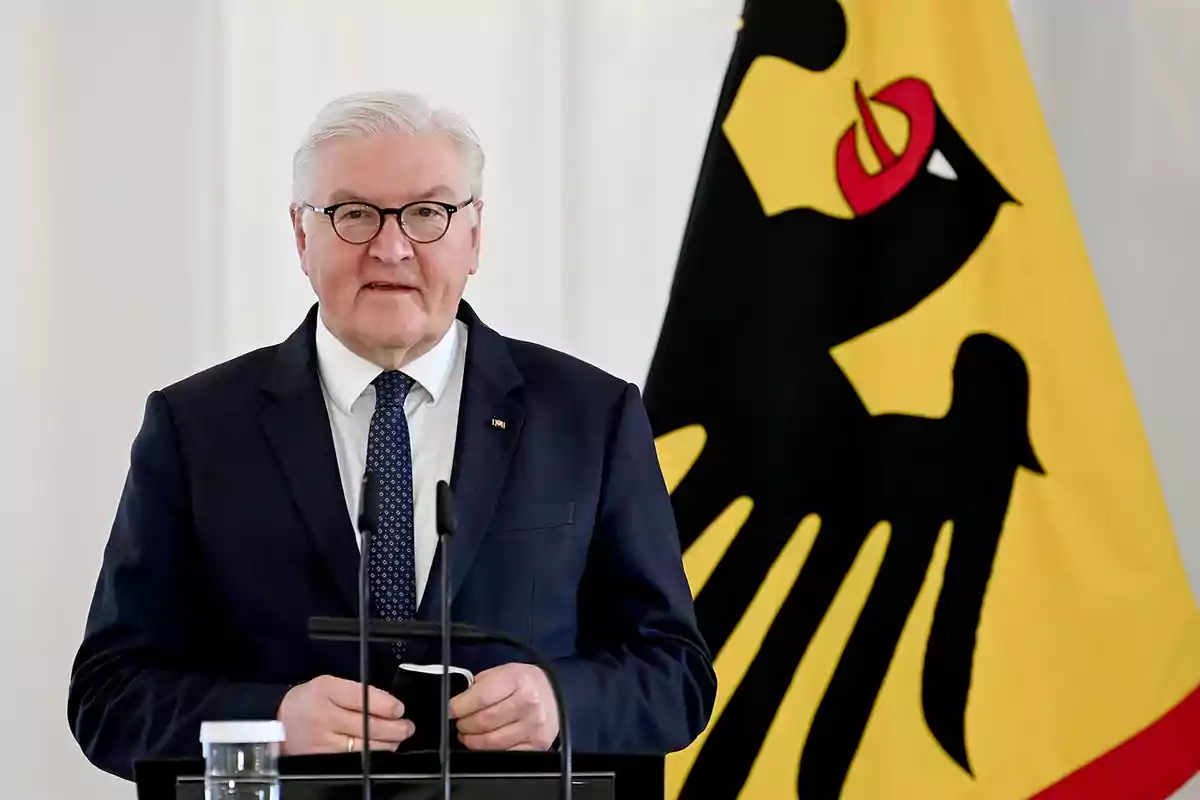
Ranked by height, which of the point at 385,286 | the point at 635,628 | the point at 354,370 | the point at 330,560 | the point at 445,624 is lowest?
the point at 635,628

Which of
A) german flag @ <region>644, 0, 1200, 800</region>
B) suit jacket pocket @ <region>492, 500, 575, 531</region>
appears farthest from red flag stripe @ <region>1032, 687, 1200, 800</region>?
suit jacket pocket @ <region>492, 500, 575, 531</region>

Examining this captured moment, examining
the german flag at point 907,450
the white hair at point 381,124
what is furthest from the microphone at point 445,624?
the german flag at point 907,450

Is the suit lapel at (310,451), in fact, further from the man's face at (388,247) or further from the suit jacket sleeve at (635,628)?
the suit jacket sleeve at (635,628)

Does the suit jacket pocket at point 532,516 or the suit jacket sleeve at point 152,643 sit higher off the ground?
the suit jacket pocket at point 532,516

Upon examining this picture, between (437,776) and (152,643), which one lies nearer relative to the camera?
(437,776)

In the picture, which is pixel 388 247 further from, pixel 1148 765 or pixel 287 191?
pixel 1148 765

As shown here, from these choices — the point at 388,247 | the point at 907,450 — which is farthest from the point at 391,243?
the point at 907,450

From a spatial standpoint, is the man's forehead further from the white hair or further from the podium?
the podium

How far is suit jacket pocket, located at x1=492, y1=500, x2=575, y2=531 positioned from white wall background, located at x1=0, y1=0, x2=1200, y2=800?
0.91 metres

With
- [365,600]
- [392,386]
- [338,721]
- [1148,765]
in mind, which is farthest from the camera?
[1148,765]

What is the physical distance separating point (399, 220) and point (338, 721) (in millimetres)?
707

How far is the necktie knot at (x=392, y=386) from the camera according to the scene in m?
1.98

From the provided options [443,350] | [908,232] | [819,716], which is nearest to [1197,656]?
[819,716]

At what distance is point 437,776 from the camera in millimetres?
1286
